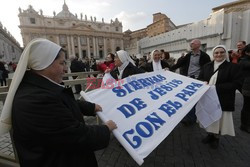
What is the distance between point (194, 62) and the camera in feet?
13.0

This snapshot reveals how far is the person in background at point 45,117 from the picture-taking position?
Answer: 3.33 ft

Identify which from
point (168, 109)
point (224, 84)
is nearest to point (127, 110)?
point (168, 109)

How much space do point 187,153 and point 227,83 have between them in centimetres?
146

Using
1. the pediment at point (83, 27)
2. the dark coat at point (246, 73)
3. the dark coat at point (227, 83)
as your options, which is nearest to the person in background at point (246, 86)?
the dark coat at point (246, 73)

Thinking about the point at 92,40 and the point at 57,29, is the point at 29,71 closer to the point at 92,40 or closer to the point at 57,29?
the point at 57,29

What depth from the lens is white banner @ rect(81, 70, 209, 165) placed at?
156 centimetres

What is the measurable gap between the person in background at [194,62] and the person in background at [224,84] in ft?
3.18

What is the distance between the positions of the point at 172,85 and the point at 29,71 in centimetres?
237

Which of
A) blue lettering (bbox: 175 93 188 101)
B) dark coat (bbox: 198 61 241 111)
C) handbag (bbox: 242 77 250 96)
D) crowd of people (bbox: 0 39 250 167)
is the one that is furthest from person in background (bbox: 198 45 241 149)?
crowd of people (bbox: 0 39 250 167)

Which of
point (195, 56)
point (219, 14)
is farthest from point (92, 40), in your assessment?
point (195, 56)

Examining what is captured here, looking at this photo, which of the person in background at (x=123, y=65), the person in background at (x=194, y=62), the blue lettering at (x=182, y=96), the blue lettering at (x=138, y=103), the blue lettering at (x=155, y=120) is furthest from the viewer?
the person in background at (x=194, y=62)

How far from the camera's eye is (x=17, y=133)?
44.3 inches

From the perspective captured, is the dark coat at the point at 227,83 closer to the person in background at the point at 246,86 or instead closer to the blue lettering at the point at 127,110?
the person in background at the point at 246,86

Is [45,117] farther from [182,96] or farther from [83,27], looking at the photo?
[83,27]
